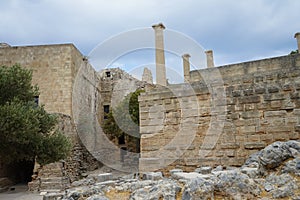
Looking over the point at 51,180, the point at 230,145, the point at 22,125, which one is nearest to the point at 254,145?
Answer: the point at 230,145

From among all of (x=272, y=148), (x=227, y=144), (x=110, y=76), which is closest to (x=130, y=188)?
(x=272, y=148)

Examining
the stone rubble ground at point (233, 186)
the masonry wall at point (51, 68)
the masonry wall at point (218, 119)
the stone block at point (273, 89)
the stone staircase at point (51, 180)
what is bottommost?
the stone staircase at point (51, 180)

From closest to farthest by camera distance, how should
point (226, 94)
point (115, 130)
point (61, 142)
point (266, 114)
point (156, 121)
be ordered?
point (266, 114), point (226, 94), point (156, 121), point (61, 142), point (115, 130)

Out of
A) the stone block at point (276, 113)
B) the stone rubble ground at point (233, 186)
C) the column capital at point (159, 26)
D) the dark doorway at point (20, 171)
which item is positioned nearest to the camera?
the stone rubble ground at point (233, 186)

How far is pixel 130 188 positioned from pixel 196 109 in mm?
2831

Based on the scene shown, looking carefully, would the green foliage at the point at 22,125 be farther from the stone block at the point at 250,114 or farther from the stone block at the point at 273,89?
the stone block at the point at 273,89

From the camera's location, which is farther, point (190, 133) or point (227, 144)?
point (190, 133)

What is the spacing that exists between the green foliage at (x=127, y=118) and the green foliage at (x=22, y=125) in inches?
303

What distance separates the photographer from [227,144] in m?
5.87

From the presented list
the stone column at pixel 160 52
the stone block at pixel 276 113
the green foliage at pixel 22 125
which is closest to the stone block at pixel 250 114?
the stone block at pixel 276 113

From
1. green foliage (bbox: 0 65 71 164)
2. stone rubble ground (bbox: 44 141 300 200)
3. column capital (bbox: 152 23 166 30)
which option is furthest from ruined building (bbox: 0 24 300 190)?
column capital (bbox: 152 23 166 30)

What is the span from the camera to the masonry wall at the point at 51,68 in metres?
17.5

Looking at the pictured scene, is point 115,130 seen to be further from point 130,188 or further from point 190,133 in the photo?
point 130,188

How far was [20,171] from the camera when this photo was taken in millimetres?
16328
